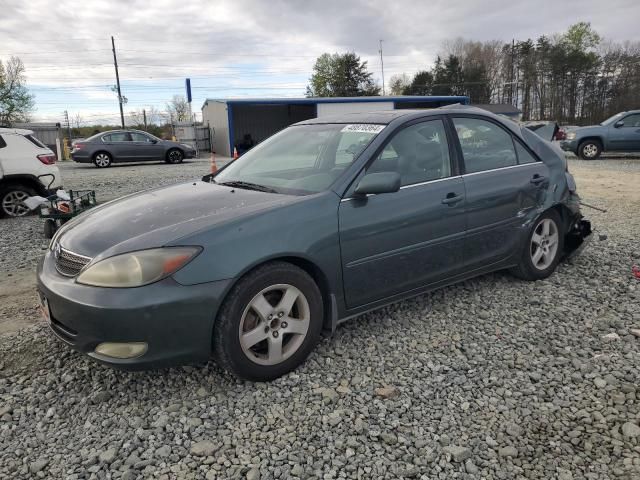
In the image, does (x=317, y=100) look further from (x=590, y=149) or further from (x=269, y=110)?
(x=590, y=149)

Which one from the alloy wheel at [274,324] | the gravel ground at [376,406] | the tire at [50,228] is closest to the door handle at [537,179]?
the gravel ground at [376,406]

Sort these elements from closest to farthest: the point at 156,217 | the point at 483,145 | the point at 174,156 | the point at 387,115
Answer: the point at 156,217, the point at 387,115, the point at 483,145, the point at 174,156

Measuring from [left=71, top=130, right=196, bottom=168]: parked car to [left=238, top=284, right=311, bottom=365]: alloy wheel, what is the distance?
739 inches

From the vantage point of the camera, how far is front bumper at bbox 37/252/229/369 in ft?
8.14

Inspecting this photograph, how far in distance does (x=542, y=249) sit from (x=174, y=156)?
19.0 metres

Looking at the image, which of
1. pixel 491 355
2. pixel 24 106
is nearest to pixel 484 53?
pixel 24 106

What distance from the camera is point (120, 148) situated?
19656mm

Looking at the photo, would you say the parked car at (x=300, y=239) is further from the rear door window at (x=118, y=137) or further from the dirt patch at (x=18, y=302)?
the rear door window at (x=118, y=137)

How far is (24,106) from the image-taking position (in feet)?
145

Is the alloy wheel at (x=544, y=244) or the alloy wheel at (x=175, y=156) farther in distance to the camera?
the alloy wheel at (x=175, y=156)

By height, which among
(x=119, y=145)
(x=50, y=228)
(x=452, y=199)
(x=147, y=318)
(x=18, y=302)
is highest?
(x=119, y=145)

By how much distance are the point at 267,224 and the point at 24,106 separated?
5048cm

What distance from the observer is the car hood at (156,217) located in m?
2.71

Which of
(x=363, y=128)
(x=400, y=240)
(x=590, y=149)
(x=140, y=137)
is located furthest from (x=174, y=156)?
(x=400, y=240)
